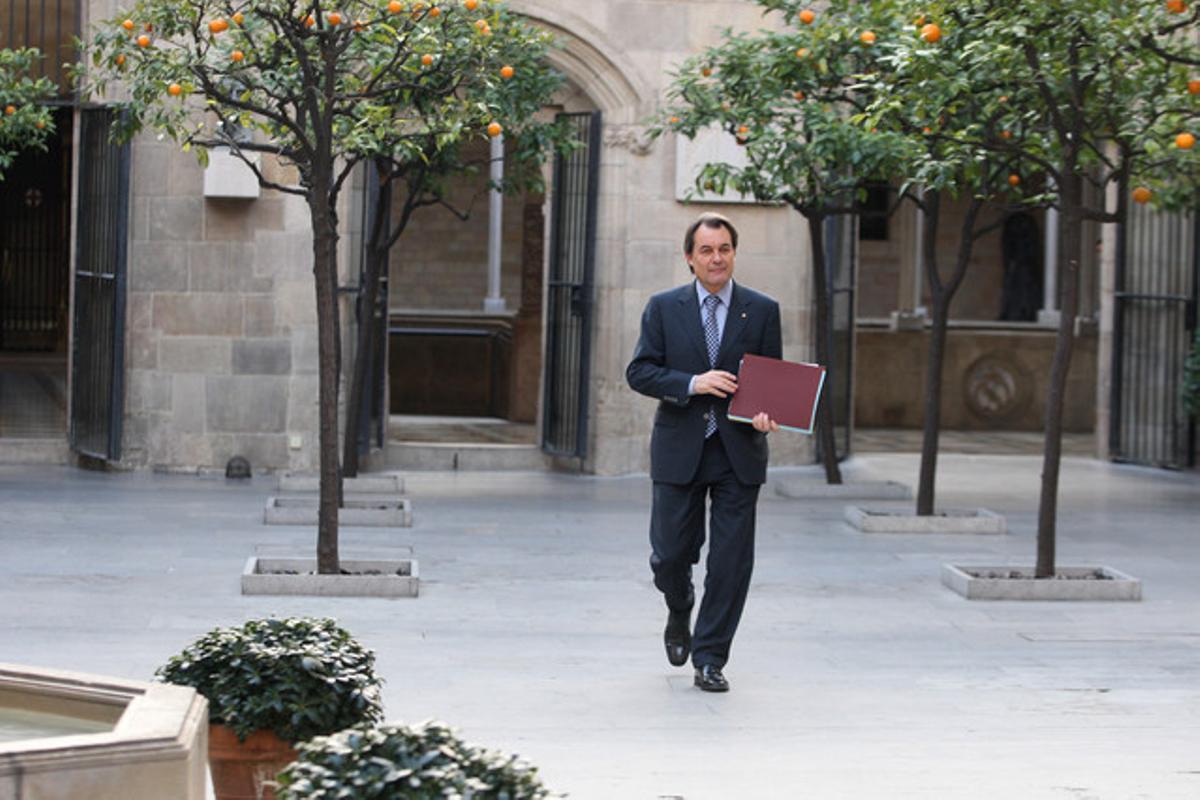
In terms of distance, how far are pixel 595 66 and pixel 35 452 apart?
5.61 metres

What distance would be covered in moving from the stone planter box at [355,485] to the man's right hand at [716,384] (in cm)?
768

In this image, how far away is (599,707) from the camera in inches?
310

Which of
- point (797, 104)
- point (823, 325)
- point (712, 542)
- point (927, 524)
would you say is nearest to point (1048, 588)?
Result: point (927, 524)

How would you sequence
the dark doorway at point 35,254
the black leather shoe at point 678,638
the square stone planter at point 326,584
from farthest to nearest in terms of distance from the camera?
the dark doorway at point 35,254
the square stone planter at point 326,584
the black leather shoe at point 678,638

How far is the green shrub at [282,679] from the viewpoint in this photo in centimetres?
520

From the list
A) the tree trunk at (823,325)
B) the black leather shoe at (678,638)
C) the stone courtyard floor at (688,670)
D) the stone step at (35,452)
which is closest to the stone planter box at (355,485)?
the stone courtyard floor at (688,670)

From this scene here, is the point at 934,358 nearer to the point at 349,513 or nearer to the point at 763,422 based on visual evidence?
the point at 349,513

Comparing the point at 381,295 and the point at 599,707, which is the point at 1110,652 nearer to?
the point at 599,707

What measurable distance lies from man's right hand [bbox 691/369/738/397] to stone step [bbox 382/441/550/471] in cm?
1019

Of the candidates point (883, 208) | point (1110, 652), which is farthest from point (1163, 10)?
point (883, 208)

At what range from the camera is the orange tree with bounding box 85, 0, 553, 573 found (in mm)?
10875

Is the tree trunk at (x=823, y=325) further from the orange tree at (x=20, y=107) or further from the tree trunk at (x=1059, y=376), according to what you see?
the orange tree at (x=20, y=107)

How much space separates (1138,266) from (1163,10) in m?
9.41

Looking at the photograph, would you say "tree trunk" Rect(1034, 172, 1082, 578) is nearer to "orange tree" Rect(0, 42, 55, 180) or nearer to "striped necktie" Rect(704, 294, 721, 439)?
"striped necktie" Rect(704, 294, 721, 439)
